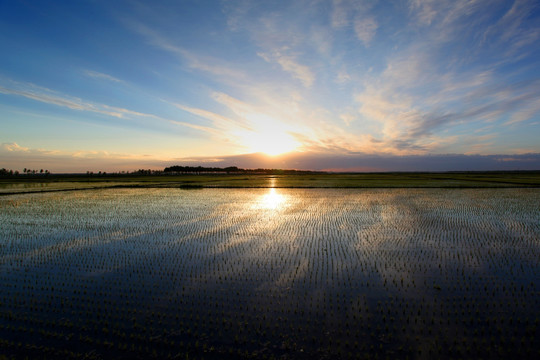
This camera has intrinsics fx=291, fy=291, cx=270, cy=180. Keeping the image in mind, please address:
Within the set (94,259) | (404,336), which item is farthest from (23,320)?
(404,336)

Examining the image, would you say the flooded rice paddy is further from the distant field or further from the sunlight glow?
the distant field

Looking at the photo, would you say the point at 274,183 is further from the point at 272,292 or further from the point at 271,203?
the point at 272,292

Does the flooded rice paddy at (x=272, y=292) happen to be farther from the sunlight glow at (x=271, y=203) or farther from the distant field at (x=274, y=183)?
the distant field at (x=274, y=183)

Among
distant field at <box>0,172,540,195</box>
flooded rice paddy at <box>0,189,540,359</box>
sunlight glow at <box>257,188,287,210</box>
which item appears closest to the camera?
flooded rice paddy at <box>0,189,540,359</box>

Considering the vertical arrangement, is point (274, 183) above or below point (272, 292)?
above

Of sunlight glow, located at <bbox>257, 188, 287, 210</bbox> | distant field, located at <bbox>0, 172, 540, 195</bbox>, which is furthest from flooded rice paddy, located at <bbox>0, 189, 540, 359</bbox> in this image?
distant field, located at <bbox>0, 172, 540, 195</bbox>

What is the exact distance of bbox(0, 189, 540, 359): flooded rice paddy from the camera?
586 centimetres

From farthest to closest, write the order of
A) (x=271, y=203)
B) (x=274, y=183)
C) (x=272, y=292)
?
(x=274, y=183), (x=271, y=203), (x=272, y=292)

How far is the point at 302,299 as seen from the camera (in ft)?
25.7

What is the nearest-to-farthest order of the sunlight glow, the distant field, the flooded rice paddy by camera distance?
the flooded rice paddy
the sunlight glow
the distant field

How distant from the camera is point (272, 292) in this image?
8.28 m

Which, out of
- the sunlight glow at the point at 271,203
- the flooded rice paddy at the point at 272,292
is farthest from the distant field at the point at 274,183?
the flooded rice paddy at the point at 272,292

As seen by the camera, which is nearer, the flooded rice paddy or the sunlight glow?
the flooded rice paddy

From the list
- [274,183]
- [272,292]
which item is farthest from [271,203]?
[274,183]
